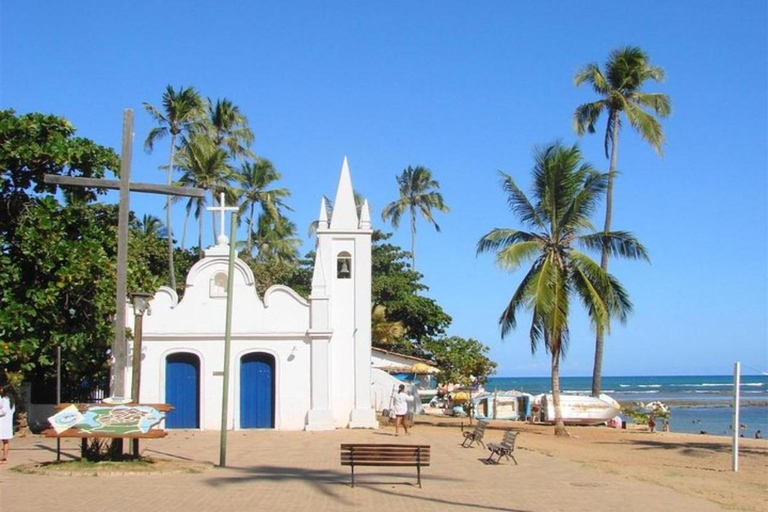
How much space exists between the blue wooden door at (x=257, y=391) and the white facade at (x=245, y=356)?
0.03m

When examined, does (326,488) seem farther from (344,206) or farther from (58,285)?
(344,206)

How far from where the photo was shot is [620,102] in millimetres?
36844

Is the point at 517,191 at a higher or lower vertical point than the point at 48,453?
higher

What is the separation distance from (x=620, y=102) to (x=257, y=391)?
1973 centimetres

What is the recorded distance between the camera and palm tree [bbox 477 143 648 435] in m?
28.0

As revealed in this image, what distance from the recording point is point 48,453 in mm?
18688

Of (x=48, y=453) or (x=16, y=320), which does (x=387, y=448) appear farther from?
(x=16, y=320)

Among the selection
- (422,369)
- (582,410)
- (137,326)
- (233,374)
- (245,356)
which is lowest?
(582,410)


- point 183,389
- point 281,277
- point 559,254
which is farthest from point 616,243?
point 281,277

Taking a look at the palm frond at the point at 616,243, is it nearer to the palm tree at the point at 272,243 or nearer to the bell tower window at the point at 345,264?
the bell tower window at the point at 345,264

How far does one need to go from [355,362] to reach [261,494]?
552 inches

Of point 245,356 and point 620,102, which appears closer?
point 245,356

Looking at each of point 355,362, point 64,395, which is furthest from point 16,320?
point 355,362

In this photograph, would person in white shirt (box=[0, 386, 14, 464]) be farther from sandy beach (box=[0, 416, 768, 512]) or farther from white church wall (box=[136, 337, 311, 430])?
white church wall (box=[136, 337, 311, 430])
